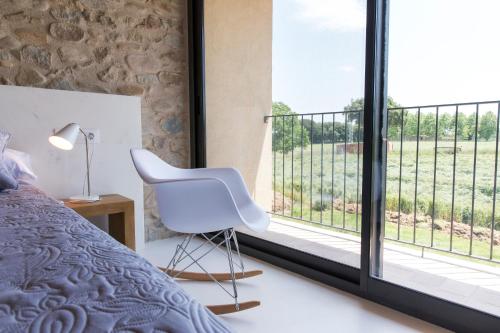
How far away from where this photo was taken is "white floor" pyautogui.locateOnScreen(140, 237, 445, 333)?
1.73 meters

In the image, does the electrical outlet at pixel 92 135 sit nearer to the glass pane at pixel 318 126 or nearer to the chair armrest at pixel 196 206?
the chair armrest at pixel 196 206

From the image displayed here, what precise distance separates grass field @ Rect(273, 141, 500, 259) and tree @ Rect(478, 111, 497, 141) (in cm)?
5

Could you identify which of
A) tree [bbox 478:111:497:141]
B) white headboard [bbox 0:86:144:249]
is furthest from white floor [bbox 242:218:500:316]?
white headboard [bbox 0:86:144:249]

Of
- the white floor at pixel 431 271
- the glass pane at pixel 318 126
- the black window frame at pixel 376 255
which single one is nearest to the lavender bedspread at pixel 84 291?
the black window frame at pixel 376 255

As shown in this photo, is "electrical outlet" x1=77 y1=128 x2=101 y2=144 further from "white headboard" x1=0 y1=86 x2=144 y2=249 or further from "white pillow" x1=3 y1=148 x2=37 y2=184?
"white pillow" x1=3 y1=148 x2=37 y2=184

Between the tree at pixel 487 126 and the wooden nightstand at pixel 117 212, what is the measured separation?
7.20 ft

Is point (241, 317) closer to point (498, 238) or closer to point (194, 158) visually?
point (498, 238)

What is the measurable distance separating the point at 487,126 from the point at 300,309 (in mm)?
1399

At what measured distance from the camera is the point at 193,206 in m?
1.97

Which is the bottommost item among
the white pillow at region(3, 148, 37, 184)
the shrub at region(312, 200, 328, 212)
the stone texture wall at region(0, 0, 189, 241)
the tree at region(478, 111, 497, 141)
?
the shrub at region(312, 200, 328, 212)

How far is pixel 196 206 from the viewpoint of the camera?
1.97m

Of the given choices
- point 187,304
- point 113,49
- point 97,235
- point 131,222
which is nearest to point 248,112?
point 113,49

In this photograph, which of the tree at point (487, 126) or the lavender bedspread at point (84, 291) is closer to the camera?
the lavender bedspread at point (84, 291)

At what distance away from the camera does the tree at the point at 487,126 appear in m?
1.86
